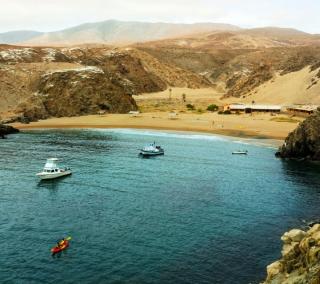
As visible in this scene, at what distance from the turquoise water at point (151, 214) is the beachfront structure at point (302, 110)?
179 feet

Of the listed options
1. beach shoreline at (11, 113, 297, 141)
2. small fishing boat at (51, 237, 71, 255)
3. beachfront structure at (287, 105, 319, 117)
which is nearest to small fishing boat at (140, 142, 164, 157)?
beach shoreline at (11, 113, 297, 141)

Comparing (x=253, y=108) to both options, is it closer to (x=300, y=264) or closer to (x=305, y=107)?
(x=305, y=107)

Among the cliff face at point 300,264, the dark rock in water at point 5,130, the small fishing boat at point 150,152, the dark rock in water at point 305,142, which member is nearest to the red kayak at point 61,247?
the cliff face at point 300,264

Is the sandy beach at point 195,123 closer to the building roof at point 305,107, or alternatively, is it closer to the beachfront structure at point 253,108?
the beachfront structure at point 253,108

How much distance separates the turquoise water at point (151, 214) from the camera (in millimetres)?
47906

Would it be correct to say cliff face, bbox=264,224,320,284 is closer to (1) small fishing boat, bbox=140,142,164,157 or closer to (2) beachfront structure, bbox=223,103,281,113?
(1) small fishing boat, bbox=140,142,164,157

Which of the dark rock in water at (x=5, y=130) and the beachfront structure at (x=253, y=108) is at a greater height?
the beachfront structure at (x=253, y=108)

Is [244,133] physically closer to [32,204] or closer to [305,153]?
[305,153]

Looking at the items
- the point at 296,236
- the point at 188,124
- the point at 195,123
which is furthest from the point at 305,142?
the point at 296,236

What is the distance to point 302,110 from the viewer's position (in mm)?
168000

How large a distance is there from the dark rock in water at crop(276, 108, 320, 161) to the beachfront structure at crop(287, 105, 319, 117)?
55625 millimetres

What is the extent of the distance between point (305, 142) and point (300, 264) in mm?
77188

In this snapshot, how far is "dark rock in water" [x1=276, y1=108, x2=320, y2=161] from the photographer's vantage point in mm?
105000

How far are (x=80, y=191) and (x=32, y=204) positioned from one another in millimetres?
10051
